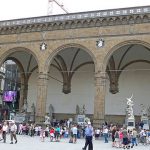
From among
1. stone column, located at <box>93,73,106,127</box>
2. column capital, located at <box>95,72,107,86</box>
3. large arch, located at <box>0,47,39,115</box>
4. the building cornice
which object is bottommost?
stone column, located at <box>93,73,106,127</box>

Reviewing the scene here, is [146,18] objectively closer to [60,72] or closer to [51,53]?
[51,53]

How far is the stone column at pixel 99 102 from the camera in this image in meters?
20.7

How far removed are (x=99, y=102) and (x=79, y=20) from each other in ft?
18.3

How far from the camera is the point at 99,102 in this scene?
20.9 m

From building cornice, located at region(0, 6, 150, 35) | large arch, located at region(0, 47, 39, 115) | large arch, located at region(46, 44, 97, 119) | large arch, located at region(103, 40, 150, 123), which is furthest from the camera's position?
large arch, located at region(0, 47, 39, 115)

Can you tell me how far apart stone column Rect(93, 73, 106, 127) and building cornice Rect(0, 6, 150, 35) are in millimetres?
3550

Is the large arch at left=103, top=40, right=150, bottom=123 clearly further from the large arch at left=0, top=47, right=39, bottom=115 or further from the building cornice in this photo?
the large arch at left=0, top=47, right=39, bottom=115

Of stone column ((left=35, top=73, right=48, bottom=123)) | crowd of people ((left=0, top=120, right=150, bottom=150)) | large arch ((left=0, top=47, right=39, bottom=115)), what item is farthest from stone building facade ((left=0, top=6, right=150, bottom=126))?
large arch ((left=0, top=47, right=39, bottom=115))

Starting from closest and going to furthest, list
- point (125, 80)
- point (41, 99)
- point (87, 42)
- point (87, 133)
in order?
point (87, 133)
point (87, 42)
point (41, 99)
point (125, 80)

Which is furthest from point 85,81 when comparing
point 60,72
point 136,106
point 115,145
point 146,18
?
point 115,145

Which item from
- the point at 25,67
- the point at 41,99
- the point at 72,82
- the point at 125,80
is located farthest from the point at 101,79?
the point at 25,67

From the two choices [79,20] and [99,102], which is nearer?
[99,102]

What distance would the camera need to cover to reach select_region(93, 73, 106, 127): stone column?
2069cm

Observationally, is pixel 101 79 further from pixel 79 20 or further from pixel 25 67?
pixel 25 67
